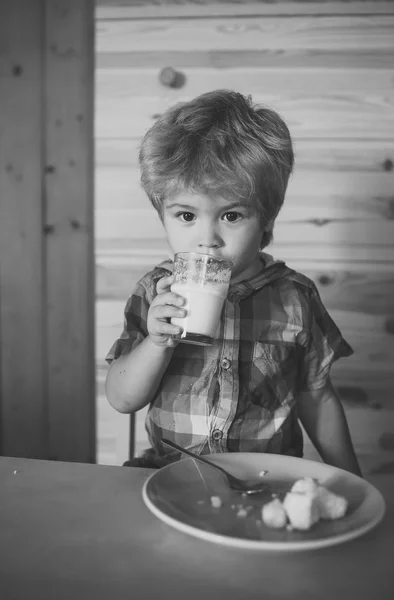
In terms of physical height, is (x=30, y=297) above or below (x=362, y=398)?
above

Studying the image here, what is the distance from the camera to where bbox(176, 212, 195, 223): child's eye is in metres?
1.13

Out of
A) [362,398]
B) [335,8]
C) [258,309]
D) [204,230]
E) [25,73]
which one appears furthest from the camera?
[25,73]

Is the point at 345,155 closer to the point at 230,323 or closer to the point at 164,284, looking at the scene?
the point at 230,323

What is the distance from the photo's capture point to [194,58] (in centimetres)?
169

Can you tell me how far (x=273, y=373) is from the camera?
1240 mm

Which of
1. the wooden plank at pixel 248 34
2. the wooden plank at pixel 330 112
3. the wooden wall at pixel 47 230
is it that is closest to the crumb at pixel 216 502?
the wooden plank at pixel 330 112

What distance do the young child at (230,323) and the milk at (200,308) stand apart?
18 mm

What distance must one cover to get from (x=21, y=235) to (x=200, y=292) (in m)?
1.45

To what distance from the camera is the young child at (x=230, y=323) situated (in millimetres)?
1107

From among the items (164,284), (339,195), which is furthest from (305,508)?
(339,195)

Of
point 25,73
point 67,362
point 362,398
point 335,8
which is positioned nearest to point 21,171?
point 25,73

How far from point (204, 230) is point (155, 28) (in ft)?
2.96

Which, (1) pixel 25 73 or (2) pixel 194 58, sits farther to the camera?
(1) pixel 25 73

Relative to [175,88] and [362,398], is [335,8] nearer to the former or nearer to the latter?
[175,88]
